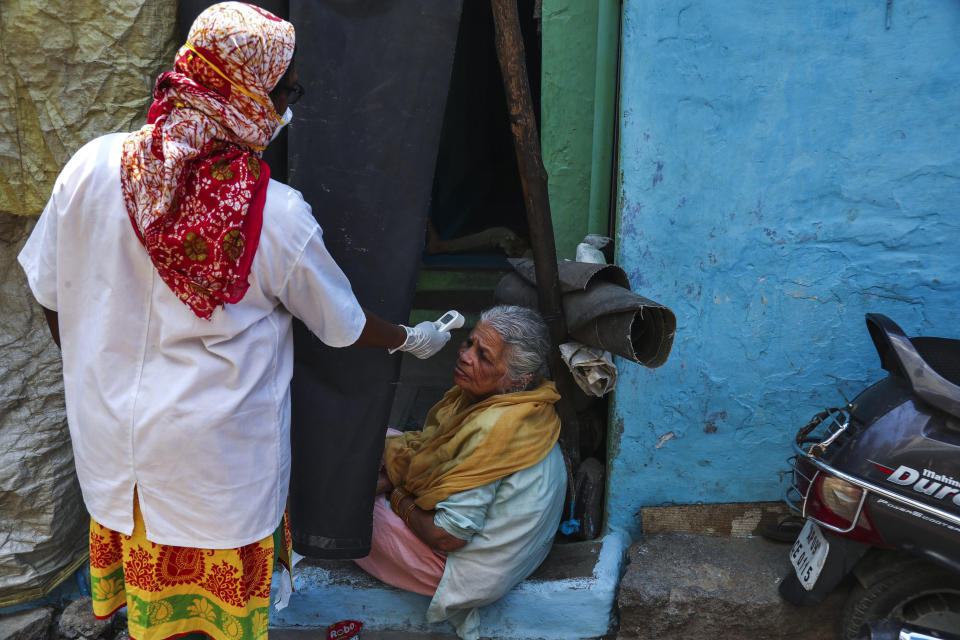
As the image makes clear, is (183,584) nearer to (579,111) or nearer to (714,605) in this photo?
(714,605)

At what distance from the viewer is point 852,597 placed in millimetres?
2662

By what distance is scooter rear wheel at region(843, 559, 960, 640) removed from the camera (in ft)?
8.21

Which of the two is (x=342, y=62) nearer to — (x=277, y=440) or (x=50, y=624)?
(x=277, y=440)

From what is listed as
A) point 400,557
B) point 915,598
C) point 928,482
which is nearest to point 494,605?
point 400,557

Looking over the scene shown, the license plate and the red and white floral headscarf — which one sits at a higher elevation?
the red and white floral headscarf

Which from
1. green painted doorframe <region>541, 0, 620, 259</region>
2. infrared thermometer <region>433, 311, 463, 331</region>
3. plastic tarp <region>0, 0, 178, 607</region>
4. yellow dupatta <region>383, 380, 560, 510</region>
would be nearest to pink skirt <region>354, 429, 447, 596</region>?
yellow dupatta <region>383, 380, 560, 510</region>

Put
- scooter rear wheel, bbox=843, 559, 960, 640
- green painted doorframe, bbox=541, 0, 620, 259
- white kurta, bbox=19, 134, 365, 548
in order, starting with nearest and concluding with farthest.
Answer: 1. white kurta, bbox=19, 134, 365, 548
2. scooter rear wheel, bbox=843, 559, 960, 640
3. green painted doorframe, bbox=541, 0, 620, 259

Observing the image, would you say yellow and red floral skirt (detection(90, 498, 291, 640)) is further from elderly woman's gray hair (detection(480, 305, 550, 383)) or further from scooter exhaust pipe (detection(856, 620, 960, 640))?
scooter exhaust pipe (detection(856, 620, 960, 640))

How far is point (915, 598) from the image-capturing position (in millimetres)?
2551

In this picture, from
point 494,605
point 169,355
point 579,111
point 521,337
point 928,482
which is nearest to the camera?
point 169,355

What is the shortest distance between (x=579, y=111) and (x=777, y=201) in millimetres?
901

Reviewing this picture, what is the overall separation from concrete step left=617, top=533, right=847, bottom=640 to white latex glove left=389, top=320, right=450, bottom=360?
1168 mm

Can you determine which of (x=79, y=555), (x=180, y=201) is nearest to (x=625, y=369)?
(x=180, y=201)

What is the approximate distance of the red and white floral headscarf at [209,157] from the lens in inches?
66.7
